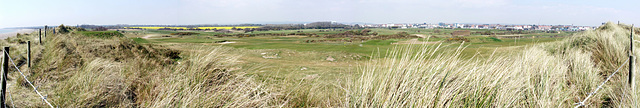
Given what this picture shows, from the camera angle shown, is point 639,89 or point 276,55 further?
point 276,55

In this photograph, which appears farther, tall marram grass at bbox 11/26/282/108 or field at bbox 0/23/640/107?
tall marram grass at bbox 11/26/282/108

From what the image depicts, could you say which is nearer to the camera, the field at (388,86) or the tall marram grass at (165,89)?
the field at (388,86)

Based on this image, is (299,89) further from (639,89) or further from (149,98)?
(639,89)

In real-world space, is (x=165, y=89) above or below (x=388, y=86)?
below

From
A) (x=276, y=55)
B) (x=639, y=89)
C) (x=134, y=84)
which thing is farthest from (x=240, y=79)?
(x=276, y=55)

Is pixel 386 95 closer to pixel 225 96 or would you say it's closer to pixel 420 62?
pixel 420 62

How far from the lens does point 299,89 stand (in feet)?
9.87

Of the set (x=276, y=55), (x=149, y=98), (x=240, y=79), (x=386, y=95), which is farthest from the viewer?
(x=276, y=55)

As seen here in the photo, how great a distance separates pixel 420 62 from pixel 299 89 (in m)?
1.29

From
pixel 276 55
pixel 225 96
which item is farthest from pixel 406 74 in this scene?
pixel 276 55

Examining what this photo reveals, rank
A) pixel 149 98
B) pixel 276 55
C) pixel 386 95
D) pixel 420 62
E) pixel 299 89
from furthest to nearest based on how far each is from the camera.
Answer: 1. pixel 276 55
2. pixel 299 89
3. pixel 149 98
4. pixel 420 62
5. pixel 386 95

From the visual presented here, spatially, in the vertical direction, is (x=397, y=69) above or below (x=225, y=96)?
above

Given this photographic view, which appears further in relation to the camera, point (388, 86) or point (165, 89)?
point (165, 89)

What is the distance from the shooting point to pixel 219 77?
131 inches
